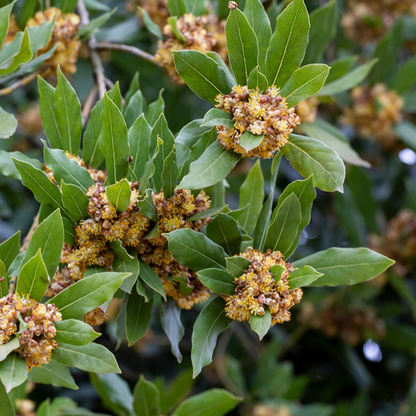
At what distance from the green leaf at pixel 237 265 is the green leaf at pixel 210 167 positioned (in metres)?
0.21

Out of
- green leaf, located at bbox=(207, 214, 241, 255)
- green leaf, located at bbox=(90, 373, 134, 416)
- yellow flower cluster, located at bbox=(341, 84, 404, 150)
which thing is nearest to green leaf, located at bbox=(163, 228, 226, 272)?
green leaf, located at bbox=(207, 214, 241, 255)

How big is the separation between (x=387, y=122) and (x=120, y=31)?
157 centimetres

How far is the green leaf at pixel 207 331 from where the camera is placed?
4.14ft

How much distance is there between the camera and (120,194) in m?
1.27

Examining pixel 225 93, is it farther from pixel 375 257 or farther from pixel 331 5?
pixel 331 5

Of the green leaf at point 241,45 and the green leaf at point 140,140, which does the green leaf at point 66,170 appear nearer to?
the green leaf at point 140,140

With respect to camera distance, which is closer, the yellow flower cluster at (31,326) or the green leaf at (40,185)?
the yellow flower cluster at (31,326)

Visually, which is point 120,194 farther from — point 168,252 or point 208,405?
point 208,405

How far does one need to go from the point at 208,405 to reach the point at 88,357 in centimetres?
88

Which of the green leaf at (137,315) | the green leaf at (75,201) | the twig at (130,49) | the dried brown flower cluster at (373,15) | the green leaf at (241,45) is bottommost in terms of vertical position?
the dried brown flower cluster at (373,15)

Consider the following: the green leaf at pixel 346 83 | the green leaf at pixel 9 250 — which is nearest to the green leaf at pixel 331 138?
the green leaf at pixel 346 83

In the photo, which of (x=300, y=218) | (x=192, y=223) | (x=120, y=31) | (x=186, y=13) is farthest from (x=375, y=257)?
(x=120, y=31)

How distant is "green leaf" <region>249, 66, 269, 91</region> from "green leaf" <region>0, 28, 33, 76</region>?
65 cm

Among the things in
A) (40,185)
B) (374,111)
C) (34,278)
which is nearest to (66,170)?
(40,185)
